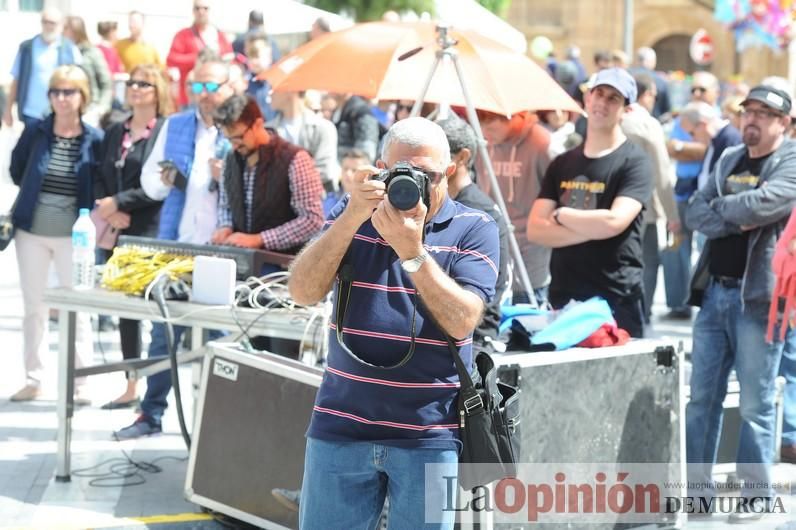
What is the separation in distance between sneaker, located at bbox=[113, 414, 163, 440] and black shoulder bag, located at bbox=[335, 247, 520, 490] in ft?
12.8

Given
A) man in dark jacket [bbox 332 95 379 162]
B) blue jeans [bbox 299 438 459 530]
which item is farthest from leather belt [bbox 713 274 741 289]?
man in dark jacket [bbox 332 95 379 162]

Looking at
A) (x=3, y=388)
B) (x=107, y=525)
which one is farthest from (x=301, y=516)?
(x=3, y=388)

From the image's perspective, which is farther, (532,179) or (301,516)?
(532,179)

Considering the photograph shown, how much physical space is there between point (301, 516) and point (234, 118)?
3.14 metres

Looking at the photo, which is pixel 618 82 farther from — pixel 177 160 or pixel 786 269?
pixel 177 160

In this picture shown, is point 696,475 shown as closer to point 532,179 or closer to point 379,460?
point 532,179

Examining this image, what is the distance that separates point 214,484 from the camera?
5.98 m

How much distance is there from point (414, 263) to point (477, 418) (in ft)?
1.79

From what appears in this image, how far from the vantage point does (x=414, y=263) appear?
3.76 metres

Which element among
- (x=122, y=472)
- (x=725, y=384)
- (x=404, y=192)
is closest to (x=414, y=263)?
(x=404, y=192)

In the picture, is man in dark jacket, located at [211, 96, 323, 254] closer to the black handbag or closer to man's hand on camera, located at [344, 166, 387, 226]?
the black handbag

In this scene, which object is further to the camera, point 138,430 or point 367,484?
point 138,430

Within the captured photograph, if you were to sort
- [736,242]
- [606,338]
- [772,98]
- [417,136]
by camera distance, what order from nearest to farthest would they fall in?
[417,136] < [606,338] < [772,98] < [736,242]

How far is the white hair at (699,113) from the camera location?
1172 centimetres
